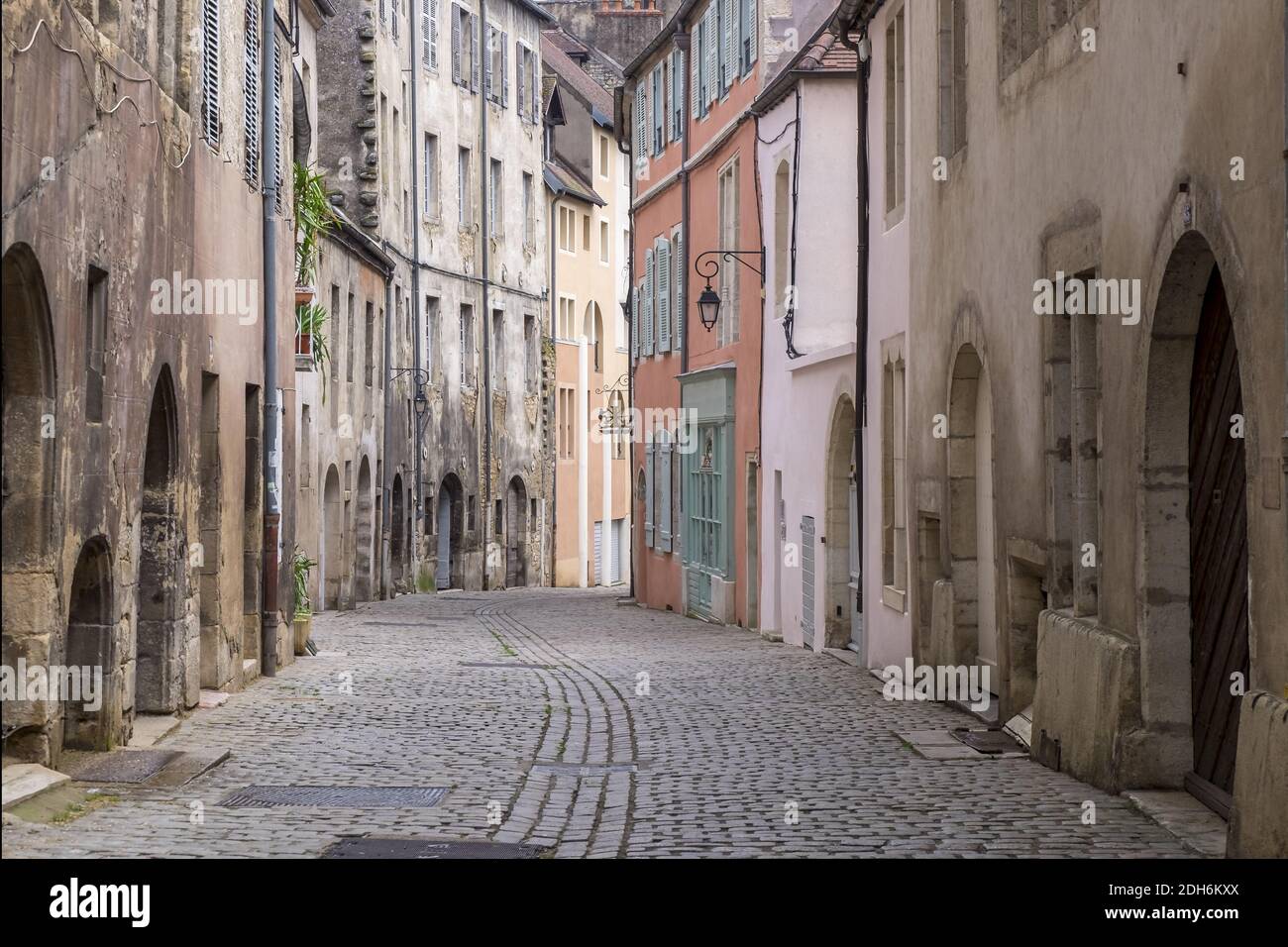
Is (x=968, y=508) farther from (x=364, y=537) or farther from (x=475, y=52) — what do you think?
(x=475, y=52)

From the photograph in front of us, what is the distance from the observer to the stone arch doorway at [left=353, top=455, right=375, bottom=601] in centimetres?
3409

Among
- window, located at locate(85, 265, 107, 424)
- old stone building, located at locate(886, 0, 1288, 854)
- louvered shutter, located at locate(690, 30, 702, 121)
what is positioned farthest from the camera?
louvered shutter, located at locate(690, 30, 702, 121)

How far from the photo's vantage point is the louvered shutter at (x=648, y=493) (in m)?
35.6

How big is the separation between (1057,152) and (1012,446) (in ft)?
7.15

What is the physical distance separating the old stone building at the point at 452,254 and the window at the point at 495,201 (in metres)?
0.05

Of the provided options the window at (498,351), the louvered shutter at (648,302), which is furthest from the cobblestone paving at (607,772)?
the window at (498,351)

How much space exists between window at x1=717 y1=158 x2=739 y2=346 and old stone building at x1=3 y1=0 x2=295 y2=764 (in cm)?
1049

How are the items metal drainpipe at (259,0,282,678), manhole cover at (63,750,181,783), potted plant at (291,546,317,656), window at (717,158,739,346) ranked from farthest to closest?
1. window at (717,158,739,346)
2. potted plant at (291,546,317,656)
3. metal drainpipe at (259,0,282,678)
4. manhole cover at (63,750,181,783)

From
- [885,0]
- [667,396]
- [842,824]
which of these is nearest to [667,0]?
[667,396]

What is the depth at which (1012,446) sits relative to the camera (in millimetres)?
13016

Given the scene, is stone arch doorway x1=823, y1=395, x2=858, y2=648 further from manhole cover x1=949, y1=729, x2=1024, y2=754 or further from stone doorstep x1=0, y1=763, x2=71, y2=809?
stone doorstep x1=0, y1=763, x2=71, y2=809

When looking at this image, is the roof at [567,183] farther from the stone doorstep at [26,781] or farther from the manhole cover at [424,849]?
the manhole cover at [424,849]

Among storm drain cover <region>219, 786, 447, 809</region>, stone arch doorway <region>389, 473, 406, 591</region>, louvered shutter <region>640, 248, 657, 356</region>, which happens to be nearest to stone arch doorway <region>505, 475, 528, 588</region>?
stone arch doorway <region>389, 473, 406, 591</region>

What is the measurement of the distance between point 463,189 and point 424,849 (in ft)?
119
